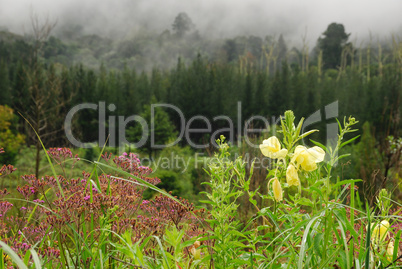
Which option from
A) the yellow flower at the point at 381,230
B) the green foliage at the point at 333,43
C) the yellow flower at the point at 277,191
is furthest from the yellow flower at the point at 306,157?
the green foliage at the point at 333,43

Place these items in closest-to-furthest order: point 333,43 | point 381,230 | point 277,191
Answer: point 277,191 → point 381,230 → point 333,43

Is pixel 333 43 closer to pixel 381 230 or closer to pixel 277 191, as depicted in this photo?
pixel 381 230

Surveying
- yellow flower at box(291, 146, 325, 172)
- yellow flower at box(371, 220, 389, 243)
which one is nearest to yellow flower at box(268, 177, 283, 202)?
yellow flower at box(291, 146, 325, 172)

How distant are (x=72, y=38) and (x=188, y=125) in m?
112

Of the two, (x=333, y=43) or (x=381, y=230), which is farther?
(x=333, y=43)

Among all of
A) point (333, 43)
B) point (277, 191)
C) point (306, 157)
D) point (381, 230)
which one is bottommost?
point (381, 230)

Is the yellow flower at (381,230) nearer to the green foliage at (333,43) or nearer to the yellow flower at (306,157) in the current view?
the yellow flower at (306,157)

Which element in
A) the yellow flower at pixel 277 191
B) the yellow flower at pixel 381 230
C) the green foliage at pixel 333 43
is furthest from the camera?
the green foliage at pixel 333 43

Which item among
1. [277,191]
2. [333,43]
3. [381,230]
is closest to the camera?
[277,191]

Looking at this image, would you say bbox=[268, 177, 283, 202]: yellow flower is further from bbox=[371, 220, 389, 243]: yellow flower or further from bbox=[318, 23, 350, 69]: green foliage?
bbox=[318, 23, 350, 69]: green foliage

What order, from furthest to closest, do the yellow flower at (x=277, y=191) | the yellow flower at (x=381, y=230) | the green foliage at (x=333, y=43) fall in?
the green foliage at (x=333, y=43), the yellow flower at (x=381, y=230), the yellow flower at (x=277, y=191)

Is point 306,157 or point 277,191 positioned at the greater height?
point 306,157

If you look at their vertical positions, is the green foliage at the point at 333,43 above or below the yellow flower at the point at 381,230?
above

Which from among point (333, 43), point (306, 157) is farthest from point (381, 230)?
point (333, 43)
